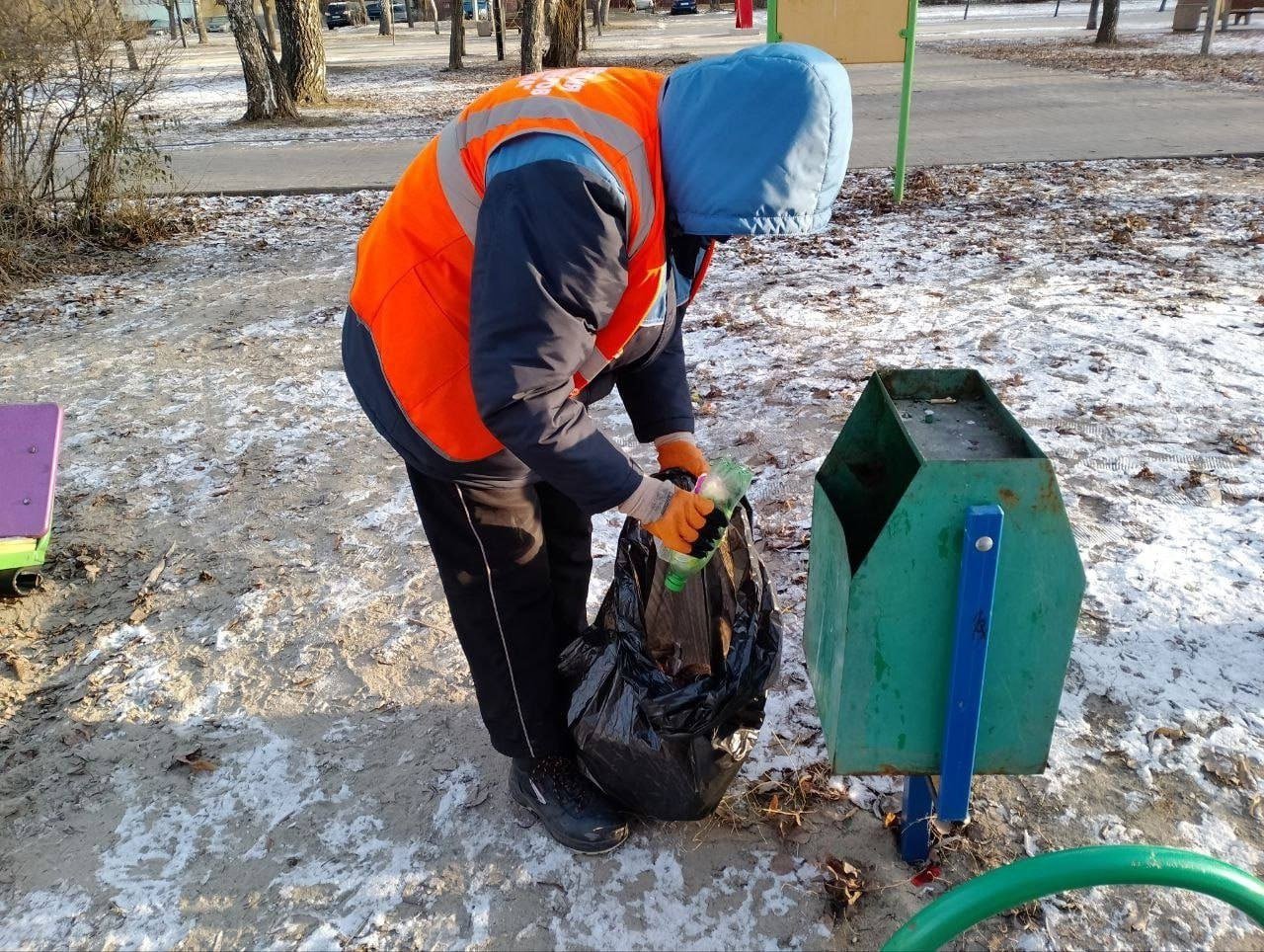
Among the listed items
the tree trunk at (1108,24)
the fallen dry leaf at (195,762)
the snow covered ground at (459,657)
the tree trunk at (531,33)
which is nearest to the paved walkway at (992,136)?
the tree trunk at (531,33)

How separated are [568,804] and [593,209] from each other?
1319 mm

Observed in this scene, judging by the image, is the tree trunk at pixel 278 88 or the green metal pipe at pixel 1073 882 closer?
the green metal pipe at pixel 1073 882

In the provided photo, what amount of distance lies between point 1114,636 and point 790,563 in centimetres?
94

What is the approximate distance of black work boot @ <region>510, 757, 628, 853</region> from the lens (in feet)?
6.72

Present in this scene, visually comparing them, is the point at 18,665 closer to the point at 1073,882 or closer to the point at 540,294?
the point at 540,294

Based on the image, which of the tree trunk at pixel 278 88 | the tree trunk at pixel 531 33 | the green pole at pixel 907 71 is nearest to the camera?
the green pole at pixel 907 71

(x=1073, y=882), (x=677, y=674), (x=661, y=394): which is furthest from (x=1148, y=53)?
(x=1073, y=882)

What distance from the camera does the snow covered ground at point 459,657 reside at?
77.2 inches

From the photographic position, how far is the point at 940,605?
160 centimetres

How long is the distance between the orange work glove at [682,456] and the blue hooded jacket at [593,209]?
0.58 m

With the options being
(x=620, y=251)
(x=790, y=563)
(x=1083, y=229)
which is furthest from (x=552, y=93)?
(x=1083, y=229)

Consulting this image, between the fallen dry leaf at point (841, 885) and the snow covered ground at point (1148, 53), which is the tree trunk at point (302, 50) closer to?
the snow covered ground at point (1148, 53)

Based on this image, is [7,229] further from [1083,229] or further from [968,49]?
[968,49]

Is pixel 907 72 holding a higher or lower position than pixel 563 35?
lower
